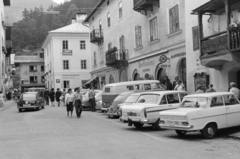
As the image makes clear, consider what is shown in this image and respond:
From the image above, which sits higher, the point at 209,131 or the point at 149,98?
the point at 149,98

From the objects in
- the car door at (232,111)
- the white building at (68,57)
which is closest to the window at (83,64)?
the white building at (68,57)

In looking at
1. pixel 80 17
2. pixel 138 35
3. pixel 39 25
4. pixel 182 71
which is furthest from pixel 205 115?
pixel 39 25

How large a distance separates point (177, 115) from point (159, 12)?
14435 mm

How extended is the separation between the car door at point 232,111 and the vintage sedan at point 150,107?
250 centimetres

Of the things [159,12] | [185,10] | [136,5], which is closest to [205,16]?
[185,10]

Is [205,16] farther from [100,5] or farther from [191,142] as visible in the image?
[100,5]

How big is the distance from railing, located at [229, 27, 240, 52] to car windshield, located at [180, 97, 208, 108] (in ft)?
12.0

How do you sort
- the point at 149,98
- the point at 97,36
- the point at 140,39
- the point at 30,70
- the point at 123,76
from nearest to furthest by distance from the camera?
1. the point at 149,98
2. the point at 140,39
3. the point at 123,76
4. the point at 97,36
5. the point at 30,70

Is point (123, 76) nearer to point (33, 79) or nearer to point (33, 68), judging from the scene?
point (33, 79)

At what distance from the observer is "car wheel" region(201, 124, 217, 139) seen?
34.9 ft

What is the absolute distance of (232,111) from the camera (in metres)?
11.4

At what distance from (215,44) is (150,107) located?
5.00 m

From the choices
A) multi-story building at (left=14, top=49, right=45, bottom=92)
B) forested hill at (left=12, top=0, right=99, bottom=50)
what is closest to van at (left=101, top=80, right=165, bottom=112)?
forested hill at (left=12, top=0, right=99, bottom=50)

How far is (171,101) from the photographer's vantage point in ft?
44.8
